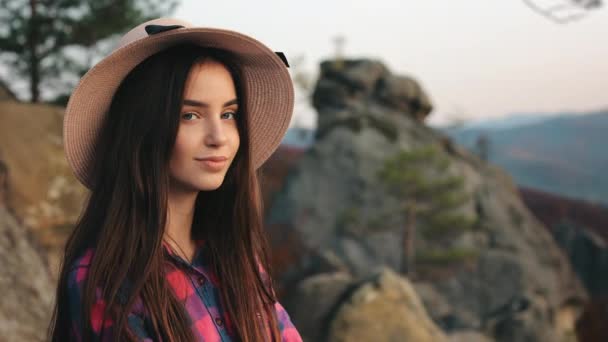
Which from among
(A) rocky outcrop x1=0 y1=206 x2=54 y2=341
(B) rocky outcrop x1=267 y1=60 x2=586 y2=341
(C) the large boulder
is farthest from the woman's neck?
(B) rocky outcrop x1=267 y1=60 x2=586 y2=341

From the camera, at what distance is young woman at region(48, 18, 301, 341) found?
1826mm

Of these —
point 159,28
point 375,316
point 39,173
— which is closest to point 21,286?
point 159,28

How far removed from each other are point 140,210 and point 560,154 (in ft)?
411

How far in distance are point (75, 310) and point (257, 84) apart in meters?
0.89

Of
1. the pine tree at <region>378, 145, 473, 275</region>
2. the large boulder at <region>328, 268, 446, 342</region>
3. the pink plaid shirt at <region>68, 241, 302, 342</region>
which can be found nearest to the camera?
the pink plaid shirt at <region>68, 241, 302, 342</region>

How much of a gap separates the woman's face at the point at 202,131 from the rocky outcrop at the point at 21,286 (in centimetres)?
156

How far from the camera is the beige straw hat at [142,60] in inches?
74.1

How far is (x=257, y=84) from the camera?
2234mm

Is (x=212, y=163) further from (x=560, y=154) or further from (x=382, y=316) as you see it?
(x=560, y=154)

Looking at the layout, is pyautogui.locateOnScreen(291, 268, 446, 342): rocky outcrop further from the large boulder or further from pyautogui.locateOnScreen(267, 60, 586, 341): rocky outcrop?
pyautogui.locateOnScreen(267, 60, 586, 341): rocky outcrop

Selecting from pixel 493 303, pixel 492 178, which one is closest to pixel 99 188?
pixel 493 303

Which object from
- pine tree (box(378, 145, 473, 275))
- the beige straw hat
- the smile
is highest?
the beige straw hat

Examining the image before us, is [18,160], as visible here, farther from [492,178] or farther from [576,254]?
[576,254]

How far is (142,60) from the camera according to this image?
194cm
